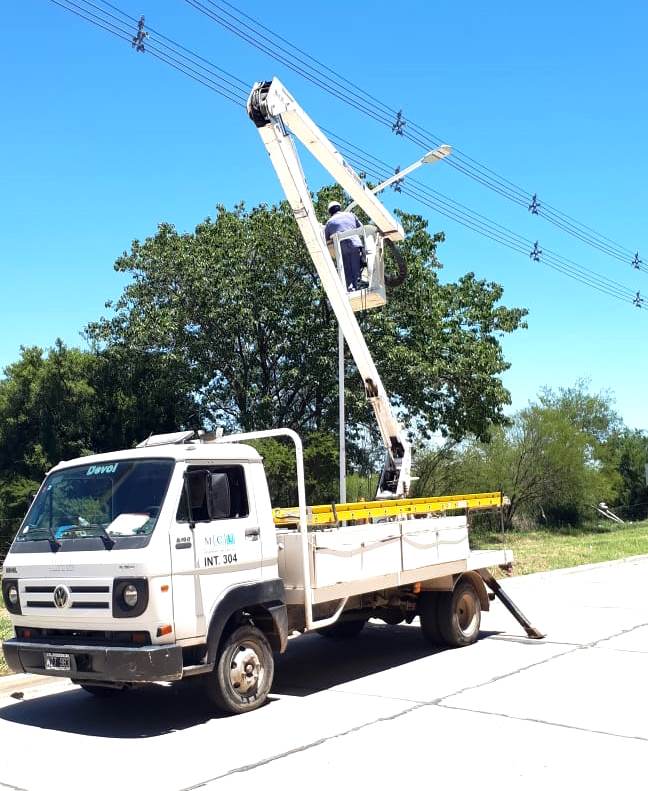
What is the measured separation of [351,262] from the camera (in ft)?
37.3

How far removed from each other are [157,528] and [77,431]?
71.8ft

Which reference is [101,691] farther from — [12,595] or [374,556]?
[374,556]

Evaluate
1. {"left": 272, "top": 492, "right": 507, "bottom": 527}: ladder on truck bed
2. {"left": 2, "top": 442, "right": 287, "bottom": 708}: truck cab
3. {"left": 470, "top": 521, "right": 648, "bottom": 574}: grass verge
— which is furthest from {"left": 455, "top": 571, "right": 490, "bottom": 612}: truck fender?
Result: {"left": 470, "top": 521, "right": 648, "bottom": 574}: grass verge

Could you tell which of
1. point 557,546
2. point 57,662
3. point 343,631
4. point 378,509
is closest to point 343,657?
point 343,631

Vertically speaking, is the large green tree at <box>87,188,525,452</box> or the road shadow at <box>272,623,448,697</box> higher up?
the large green tree at <box>87,188,525,452</box>

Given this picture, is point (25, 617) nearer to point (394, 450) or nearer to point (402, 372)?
point (394, 450)

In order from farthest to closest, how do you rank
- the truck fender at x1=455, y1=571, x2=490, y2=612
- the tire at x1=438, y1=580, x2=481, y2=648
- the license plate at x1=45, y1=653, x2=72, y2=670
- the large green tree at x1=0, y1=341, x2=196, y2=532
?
the large green tree at x1=0, y1=341, x2=196, y2=532 < the truck fender at x1=455, y1=571, x2=490, y2=612 < the tire at x1=438, y1=580, x2=481, y2=648 < the license plate at x1=45, y1=653, x2=72, y2=670

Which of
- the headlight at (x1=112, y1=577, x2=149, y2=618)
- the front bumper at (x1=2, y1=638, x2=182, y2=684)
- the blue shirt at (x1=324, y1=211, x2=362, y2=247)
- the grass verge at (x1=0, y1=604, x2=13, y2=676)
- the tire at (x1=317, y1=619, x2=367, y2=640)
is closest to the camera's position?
the front bumper at (x1=2, y1=638, x2=182, y2=684)

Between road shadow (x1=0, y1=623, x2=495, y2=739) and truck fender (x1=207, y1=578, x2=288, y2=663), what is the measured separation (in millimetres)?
690

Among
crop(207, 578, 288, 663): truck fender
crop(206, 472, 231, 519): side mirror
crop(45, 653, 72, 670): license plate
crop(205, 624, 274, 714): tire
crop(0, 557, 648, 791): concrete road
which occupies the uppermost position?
crop(206, 472, 231, 519): side mirror

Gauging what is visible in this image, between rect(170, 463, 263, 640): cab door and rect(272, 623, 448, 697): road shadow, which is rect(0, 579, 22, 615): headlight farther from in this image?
rect(272, 623, 448, 697): road shadow

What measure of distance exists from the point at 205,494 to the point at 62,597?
1.40m

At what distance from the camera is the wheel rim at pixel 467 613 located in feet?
33.7

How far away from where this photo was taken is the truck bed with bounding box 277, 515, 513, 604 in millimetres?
7832
